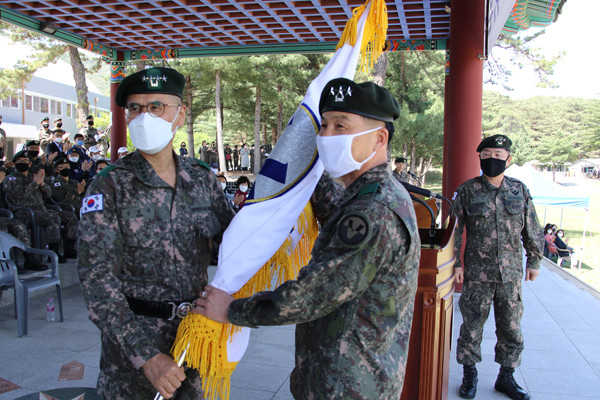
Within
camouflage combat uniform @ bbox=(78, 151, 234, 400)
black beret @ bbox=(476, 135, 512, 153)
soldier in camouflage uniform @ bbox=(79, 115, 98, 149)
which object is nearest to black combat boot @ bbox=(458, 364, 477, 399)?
black beret @ bbox=(476, 135, 512, 153)

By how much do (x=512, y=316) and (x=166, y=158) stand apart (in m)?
2.94

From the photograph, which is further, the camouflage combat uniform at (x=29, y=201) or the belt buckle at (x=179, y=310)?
the camouflage combat uniform at (x=29, y=201)

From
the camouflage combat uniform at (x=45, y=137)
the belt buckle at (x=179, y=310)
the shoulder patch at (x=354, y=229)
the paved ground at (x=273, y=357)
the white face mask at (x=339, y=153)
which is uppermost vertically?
the camouflage combat uniform at (x=45, y=137)

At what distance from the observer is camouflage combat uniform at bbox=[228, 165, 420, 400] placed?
1472 mm

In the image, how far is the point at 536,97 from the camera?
9694 centimetres

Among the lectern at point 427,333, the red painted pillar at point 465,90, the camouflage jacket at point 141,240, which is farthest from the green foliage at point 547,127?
the camouflage jacket at point 141,240

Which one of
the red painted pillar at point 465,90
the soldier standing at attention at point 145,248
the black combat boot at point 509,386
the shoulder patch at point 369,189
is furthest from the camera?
the red painted pillar at point 465,90

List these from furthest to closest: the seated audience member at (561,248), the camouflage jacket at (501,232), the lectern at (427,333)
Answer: the seated audience member at (561,248)
the camouflage jacket at (501,232)
the lectern at (427,333)

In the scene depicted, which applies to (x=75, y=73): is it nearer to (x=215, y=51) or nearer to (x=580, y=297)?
(x=215, y=51)

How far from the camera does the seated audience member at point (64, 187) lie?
7.25 meters

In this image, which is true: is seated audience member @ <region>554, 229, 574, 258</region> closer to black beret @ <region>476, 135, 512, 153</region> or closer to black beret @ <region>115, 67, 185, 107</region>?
black beret @ <region>476, 135, 512, 153</region>

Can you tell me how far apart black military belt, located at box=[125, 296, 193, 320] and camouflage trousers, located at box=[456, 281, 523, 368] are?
104 inches

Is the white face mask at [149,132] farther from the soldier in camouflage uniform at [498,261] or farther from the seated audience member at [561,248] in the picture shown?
the seated audience member at [561,248]

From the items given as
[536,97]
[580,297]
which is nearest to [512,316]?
[580,297]
